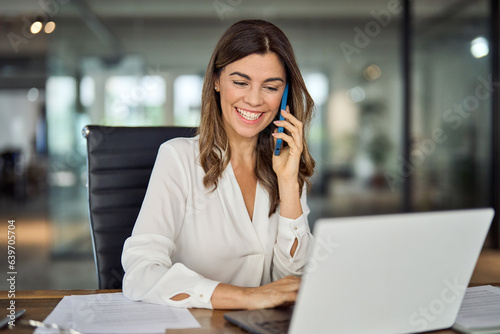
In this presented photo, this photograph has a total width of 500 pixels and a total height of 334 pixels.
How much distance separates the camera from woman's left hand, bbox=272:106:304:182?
5.28ft

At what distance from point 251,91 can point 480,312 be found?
35.4 inches

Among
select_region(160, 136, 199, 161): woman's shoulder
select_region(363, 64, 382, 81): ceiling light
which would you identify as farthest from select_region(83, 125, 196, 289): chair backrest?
select_region(363, 64, 382, 81): ceiling light

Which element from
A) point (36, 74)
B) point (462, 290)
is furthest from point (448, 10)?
point (462, 290)

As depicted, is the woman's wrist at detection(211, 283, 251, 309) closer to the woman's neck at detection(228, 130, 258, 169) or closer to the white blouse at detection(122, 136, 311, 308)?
the white blouse at detection(122, 136, 311, 308)

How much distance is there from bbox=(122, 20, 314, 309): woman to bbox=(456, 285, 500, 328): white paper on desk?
51cm

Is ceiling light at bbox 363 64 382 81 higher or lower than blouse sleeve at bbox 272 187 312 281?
higher

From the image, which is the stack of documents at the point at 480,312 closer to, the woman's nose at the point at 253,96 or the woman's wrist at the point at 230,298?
the woman's wrist at the point at 230,298

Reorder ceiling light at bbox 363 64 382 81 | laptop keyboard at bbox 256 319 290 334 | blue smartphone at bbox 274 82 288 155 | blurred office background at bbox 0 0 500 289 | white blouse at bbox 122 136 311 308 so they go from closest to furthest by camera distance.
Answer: laptop keyboard at bbox 256 319 290 334
white blouse at bbox 122 136 311 308
blue smartphone at bbox 274 82 288 155
blurred office background at bbox 0 0 500 289
ceiling light at bbox 363 64 382 81

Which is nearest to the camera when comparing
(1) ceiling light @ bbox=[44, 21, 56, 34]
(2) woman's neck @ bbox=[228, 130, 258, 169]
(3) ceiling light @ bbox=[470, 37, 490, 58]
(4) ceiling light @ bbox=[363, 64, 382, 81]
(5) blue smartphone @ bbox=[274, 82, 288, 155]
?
(5) blue smartphone @ bbox=[274, 82, 288, 155]

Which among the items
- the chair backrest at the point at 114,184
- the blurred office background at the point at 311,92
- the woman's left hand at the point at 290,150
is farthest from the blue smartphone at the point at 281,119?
the blurred office background at the point at 311,92

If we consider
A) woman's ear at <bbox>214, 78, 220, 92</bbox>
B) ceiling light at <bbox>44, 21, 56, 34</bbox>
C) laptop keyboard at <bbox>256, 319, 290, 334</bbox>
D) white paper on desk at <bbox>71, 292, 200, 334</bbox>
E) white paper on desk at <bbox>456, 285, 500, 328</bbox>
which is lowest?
white paper on desk at <bbox>456, 285, 500, 328</bbox>

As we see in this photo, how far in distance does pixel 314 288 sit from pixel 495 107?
5.29 metres

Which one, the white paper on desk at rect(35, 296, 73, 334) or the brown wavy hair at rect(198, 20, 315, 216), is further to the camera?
the brown wavy hair at rect(198, 20, 315, 216)

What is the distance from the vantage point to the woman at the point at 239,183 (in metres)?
1.56
